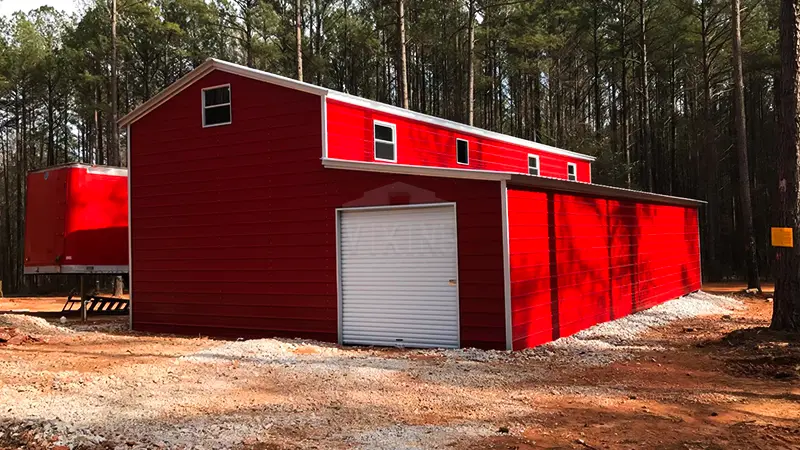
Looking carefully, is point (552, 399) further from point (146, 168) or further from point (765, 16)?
point (765, 16)

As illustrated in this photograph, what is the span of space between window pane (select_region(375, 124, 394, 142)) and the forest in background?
11430mm

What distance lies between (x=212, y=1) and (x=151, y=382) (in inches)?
1081

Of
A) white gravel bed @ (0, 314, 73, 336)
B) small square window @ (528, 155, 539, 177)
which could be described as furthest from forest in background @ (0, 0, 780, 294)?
white gravel bed @ (0, 314, 73, 336)

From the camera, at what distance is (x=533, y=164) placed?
64.7 feet

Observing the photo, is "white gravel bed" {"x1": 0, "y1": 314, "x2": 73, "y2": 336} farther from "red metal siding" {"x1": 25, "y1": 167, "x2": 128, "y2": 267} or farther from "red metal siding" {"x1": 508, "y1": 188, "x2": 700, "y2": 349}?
"red metal siding" {"x1": 508, "y1": 188, "x2": 700, "y2": 349}

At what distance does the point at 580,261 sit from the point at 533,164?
9.08m

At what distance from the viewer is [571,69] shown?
111ft

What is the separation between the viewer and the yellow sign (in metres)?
9.60

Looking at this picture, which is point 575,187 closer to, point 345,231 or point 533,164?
point 345,231

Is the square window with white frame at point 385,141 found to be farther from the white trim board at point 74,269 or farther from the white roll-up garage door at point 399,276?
the white trim board at point 74,269

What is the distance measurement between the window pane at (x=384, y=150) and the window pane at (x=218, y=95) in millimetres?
3155

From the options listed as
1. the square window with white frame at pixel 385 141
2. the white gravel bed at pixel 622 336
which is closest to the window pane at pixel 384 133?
the square window with white frame at pixel 385 141

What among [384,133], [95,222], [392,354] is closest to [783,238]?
[392,354]

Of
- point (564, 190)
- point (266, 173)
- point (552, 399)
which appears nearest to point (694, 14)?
point (564, 190)
